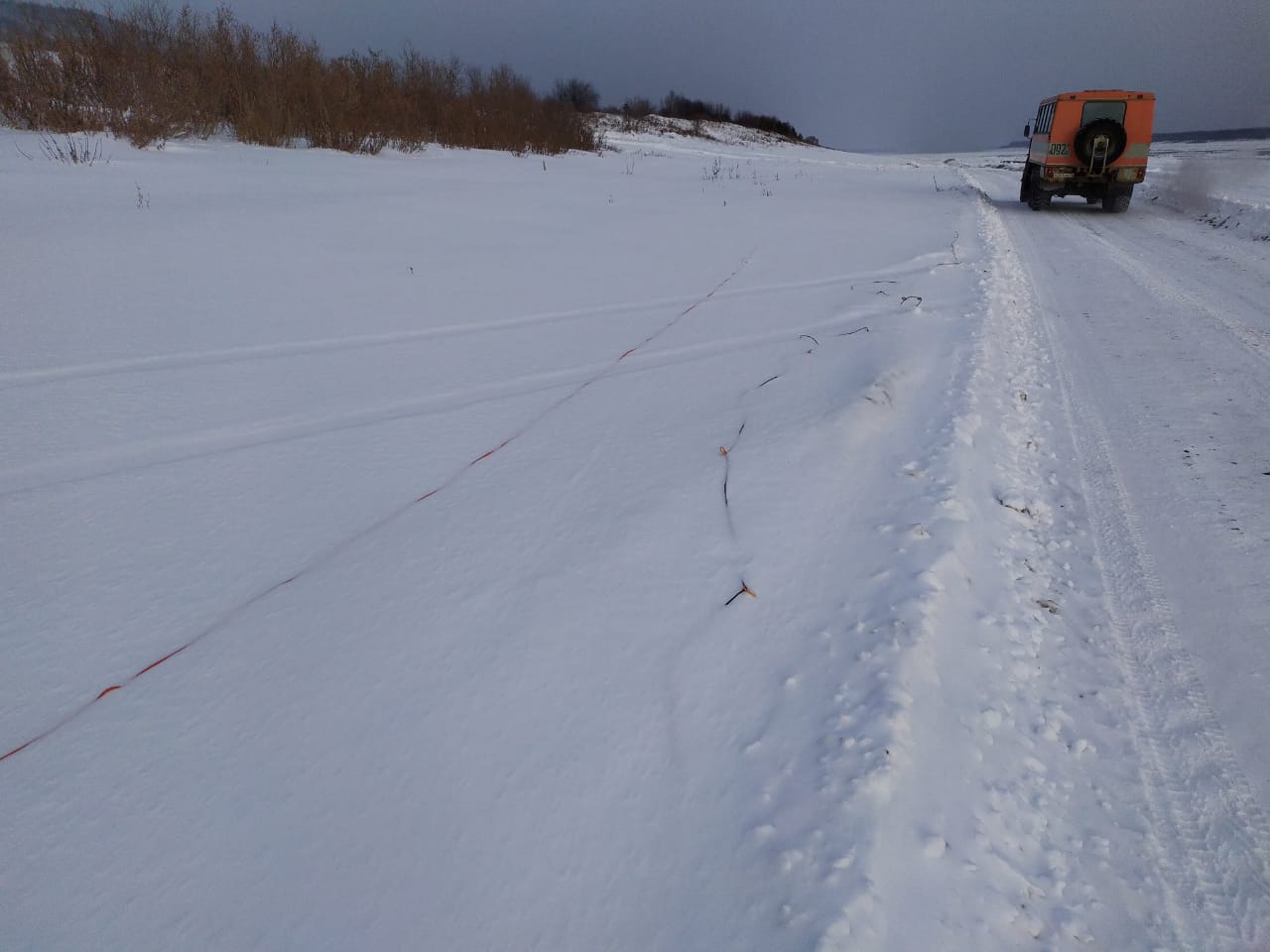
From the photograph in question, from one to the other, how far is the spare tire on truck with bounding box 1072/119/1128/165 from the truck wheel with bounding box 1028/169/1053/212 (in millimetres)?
849

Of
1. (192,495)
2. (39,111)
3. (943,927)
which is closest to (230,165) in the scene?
(39,111)

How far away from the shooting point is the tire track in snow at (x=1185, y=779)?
4.91ft

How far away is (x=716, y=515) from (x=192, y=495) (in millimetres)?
2043

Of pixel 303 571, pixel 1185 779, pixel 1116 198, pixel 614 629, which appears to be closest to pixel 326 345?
pixel 303 571

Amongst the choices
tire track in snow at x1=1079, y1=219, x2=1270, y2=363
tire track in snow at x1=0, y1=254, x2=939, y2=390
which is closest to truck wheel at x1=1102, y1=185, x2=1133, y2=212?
tire track in snow at x1=1079, y1=219, x2=1270, y2=363

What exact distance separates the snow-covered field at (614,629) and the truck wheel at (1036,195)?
9.81 metres

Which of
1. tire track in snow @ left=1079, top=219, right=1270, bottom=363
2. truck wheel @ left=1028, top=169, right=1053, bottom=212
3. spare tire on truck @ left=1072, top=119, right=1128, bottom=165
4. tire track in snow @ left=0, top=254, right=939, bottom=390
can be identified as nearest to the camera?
tire track in snow @ left=0, top=254, right=939, bottom=390

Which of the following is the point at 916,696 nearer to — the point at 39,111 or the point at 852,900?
the point at 852,900

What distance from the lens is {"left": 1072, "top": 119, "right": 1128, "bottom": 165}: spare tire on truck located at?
467 inches

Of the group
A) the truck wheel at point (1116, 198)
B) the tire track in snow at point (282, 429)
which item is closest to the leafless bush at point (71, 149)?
the tire track in snow at point (282, 429)

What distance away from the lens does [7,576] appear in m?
2.17

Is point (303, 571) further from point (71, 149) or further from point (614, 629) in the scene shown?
point (71, 149)

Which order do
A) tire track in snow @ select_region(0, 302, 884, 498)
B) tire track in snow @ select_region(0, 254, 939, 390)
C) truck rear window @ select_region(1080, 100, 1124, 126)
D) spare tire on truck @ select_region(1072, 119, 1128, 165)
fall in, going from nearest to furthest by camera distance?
tire track in snow @ select_region(0, 302, 884, 498)
tire track in snow @ select_region(0, 254, 939, 390)
spare tire on truck @ select_region(1072, 119, 1128, 165)
truck rear window @ select_region(1080, 100, 1124, 126)

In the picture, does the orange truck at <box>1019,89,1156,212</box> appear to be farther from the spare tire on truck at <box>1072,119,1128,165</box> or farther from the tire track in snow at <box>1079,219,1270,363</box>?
the tire track in snow at <box>1079,219,1270,363</box>
